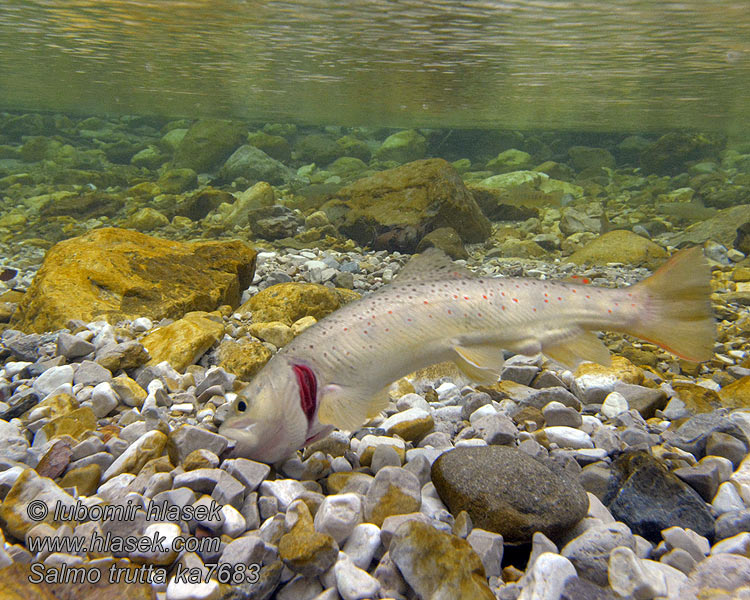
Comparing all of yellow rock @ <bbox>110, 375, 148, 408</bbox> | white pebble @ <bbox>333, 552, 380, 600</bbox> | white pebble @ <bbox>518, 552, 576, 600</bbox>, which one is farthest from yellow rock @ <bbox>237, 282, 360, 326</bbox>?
white pebble @ <bbox>518, 552, 576, 600</bbox>

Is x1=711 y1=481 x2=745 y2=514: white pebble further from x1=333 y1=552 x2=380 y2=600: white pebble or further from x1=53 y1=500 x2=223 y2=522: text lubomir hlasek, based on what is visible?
x1=53 y1=500 x2=223 y2=522: text lubomir hlasek

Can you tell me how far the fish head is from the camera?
2430mm

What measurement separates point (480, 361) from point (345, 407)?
82cm

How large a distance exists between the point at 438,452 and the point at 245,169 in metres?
23.2

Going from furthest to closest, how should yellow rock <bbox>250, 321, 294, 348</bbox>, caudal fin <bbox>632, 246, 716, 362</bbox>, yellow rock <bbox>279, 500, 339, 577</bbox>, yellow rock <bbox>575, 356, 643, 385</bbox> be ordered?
yellow rock <bbox>250, 321, 294, 348</bbox>, yellow rock <bbox>575, 356, 643, 385</bbox>, caudal fin <bbox>632, 246, 716, 362</bbox>, yellow rock <bbox>279, 500, 339, 577</bbox>

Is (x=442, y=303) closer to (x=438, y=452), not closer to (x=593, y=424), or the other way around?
(x=438, y=452)

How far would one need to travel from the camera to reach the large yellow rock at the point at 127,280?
5543 millimetres

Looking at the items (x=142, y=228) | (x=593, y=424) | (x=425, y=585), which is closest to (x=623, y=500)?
(x=593, y=424)

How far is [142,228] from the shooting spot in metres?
12.9

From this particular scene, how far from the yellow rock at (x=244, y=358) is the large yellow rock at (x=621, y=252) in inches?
304

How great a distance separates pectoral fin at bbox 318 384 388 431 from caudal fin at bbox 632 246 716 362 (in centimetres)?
158

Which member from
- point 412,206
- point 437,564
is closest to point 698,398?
point 437,564

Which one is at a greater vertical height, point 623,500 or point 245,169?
point 623,500

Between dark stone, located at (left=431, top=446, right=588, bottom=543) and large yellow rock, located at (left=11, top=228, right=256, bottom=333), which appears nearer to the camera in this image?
dark stone, located at (left=431, top=446, right=588, bottom=543)
